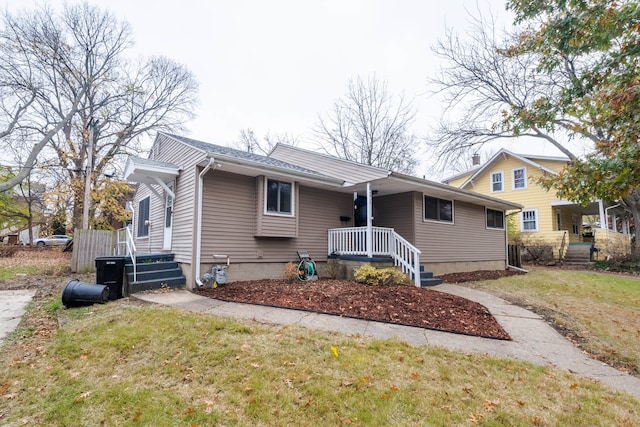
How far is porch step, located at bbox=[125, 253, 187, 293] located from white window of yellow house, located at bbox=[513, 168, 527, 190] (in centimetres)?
1980

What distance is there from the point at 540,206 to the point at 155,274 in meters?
20.1

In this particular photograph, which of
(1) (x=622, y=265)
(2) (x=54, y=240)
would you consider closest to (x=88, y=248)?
(1) (x=622, y=265)

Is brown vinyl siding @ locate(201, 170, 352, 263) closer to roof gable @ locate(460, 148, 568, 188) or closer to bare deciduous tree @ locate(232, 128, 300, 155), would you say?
roof gable @ locate(460, 148, 568, 188)

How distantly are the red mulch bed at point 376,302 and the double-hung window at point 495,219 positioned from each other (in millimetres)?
8499

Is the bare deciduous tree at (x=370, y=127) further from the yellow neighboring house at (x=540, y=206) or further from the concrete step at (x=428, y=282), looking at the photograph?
the concrete step at (x=428, y=282)

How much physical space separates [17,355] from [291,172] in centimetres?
633

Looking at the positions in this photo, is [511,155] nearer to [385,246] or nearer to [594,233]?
[594,233]

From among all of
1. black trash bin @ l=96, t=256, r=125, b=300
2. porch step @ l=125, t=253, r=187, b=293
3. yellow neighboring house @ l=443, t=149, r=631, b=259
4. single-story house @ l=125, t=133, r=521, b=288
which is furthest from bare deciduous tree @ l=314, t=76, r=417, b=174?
black trash bin @ l=96, t=256, r=125, b=300

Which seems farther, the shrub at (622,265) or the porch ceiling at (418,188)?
the shrub at (622,265)

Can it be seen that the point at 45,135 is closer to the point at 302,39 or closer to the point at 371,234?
the point at 302,39

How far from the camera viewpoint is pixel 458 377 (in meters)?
3.30

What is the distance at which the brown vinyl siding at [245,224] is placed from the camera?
317 inches

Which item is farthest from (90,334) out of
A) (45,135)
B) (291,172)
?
(45,135)

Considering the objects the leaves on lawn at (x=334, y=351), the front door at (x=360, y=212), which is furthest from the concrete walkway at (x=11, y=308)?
the front door at (x=360, y=212)
